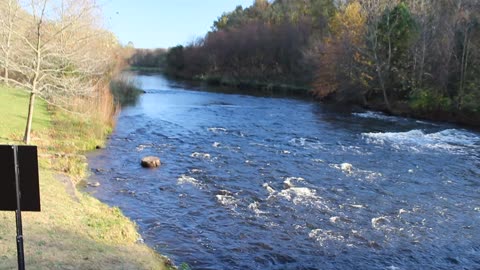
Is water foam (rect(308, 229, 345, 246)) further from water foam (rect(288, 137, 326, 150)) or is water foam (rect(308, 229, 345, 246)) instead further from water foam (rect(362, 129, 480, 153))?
water foam (rect(362, 129, 480, 153))

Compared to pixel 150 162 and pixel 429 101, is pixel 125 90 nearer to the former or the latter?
pixel 150 162

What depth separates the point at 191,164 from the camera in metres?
20.9

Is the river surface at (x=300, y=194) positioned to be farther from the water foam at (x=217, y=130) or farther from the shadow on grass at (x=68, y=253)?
the shadow on grass at (x=68, y=253)

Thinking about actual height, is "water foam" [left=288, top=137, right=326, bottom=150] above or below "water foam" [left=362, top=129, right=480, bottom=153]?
below

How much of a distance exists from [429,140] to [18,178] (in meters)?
27.3

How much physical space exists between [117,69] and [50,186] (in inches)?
1598

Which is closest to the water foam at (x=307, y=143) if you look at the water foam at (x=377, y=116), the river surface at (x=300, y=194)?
the river surface at (x=300, y=194)

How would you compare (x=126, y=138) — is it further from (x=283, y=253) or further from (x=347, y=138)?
(x=283, y=253)

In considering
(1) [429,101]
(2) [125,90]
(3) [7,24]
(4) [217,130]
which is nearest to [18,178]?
(3) [7,24]

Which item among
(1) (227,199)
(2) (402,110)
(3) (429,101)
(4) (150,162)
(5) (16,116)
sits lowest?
(1) (227,199)

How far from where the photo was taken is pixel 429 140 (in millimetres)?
28094

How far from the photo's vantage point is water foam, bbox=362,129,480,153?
25.8m

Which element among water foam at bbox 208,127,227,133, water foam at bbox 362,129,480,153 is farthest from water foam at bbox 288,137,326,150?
water foam at bbox 208,127,227,133

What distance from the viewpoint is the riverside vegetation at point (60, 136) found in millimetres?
9188
